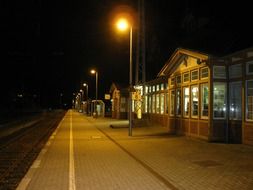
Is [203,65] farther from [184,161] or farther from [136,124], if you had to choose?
[136,124]

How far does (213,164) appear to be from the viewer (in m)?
12.8

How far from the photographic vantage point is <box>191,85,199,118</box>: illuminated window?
70.1 ft

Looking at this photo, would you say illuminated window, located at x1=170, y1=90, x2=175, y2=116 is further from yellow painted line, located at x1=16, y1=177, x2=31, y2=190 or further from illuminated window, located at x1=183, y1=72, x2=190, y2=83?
yellow painted line, located at x1=16, y1=177, x2=31, y2=190

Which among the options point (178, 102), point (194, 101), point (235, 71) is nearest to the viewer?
point (235, 71)

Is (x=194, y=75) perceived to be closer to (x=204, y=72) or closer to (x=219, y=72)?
(x=204, y=72)

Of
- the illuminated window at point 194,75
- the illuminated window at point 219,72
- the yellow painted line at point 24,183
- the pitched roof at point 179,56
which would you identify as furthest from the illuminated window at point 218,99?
the yellow painted line at point 24,183

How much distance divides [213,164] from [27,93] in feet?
424

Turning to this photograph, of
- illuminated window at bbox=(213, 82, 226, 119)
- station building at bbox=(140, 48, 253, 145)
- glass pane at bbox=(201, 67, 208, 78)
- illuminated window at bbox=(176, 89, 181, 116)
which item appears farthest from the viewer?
illuminated window at bbox=(176, 89, 181, 116)

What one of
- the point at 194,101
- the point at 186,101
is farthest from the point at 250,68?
the point at 186,101

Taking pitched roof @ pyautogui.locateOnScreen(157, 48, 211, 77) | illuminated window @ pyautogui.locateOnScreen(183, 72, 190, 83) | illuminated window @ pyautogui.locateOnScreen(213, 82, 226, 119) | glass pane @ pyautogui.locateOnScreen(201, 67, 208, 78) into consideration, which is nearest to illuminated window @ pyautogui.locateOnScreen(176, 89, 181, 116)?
illuminated window @ pyautogui.locateOnScreen(183, 72, 190, 83)

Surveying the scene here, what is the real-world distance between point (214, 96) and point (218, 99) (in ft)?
0.80

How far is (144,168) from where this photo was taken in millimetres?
12164

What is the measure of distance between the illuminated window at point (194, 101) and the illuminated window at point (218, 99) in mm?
1831

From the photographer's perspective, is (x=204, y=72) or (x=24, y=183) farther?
(x=204, y=72)
